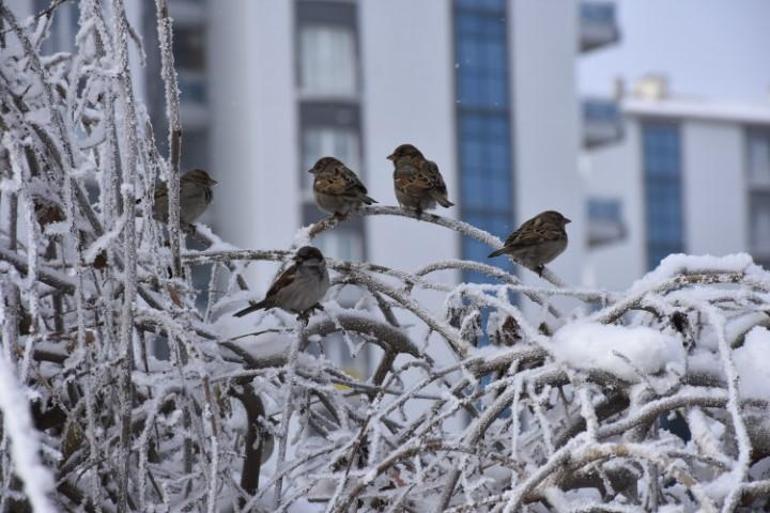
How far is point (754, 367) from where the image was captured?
7.45 ft

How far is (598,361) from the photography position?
2.18m

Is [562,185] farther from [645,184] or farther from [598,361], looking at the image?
[598,361]

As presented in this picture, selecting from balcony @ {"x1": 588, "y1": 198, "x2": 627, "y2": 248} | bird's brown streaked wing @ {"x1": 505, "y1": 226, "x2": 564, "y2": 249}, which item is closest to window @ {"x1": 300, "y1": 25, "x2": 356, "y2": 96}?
balcony @ {"x1": 588, "y1": 198, "x2": 627, "y2": 248}

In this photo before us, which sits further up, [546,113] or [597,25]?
[597,25]

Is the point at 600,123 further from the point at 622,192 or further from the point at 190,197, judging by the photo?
the point at 190,197

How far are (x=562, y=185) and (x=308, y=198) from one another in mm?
6771

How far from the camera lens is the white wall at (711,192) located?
1812 inches

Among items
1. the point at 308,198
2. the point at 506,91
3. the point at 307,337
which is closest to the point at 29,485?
the point at 307,337

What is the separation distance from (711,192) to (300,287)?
1755 inches

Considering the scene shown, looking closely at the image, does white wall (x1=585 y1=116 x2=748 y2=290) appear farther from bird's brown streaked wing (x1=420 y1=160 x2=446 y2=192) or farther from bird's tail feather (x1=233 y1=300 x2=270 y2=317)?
bird's tail feather (x1=233 y1=300 x2=270 y2=317)

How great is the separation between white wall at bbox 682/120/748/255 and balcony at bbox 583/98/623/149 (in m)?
11.3

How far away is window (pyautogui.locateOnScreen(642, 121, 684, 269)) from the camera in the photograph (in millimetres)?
45156

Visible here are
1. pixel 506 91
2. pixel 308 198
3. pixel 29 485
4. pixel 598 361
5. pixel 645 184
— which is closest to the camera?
pixel 29 485

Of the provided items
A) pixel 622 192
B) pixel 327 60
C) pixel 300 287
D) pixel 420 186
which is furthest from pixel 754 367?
pixel 622 192
